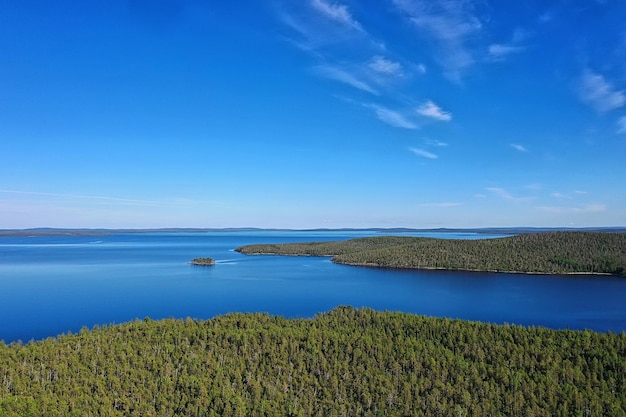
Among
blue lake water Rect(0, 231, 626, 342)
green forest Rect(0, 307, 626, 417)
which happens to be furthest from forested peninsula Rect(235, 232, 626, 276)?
green forest Rect(0, 307, 626, 417)

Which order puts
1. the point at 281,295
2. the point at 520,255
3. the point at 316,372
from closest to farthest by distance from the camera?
the point at 316,372
the point at 281,295
the point at 520,255

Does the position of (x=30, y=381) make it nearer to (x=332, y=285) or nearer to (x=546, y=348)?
(x=546, y=348)

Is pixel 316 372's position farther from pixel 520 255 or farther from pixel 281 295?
pixel 520 255

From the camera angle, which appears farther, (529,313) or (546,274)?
(546,274)

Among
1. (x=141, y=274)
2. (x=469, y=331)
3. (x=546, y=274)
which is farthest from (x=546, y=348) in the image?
(x=141, y=274)

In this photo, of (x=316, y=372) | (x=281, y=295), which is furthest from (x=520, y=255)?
(x=316, y=372)

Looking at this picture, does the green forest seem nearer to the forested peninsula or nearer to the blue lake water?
the blue lake water

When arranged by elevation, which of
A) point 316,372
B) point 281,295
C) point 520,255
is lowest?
point 316,372

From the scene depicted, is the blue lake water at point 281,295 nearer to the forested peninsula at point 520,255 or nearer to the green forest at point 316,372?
the forested peninsula at point 520,255
